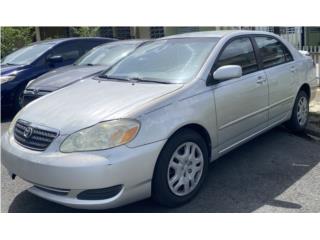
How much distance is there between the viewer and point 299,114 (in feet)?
17.1

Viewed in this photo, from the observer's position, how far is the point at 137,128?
2955 mm

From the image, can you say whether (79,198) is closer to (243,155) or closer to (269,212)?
(269,212)

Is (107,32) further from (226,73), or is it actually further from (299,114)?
(226,73)

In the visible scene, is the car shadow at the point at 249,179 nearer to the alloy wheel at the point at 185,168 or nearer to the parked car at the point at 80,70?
the alloy wheel at the point at 185,168

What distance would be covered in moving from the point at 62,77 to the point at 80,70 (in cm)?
39

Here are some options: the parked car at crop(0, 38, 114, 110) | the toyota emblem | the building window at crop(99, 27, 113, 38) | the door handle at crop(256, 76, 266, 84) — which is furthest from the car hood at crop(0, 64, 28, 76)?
the building window at crop(99, 27, 113, 38)

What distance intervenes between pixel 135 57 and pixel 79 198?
1974mm

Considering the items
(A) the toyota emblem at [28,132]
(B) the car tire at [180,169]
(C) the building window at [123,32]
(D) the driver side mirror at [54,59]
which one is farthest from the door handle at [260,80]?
(C) the building window at [123,32]

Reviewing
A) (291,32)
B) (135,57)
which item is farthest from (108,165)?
(291,32)

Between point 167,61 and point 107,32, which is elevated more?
point 107,32

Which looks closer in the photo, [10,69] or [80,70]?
[80,70]

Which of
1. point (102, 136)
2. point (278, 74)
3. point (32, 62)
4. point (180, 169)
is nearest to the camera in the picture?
point (102, 136)

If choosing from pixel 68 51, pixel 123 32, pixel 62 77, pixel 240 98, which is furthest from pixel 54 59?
pixel 123 32

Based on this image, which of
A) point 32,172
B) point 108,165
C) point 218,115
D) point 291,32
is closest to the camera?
point 108,165
